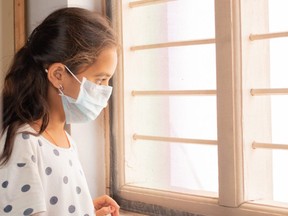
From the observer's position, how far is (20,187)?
3.44ft

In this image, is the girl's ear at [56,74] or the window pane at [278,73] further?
Result: the window pane at [278,73]

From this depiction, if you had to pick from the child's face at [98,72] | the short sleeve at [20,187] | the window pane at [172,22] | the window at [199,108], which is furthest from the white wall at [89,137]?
the short sleeve at [20,187]

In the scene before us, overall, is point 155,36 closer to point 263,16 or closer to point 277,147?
point 263,16

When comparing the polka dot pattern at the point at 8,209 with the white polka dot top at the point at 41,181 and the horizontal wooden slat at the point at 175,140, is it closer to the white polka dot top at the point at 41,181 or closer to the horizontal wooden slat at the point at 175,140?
the white polka dot top at the point at 41,181

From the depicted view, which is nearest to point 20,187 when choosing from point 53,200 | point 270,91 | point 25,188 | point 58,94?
point 25,188

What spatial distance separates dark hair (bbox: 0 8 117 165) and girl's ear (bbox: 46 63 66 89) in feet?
0.05

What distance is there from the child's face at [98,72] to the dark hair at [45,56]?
0.02 meters

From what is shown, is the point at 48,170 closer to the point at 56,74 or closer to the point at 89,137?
the point at 56,74

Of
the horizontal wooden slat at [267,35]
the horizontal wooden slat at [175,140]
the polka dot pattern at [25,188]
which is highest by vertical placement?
the horizontal wooden slat at [267,35]

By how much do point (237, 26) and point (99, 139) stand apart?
2.09 ft

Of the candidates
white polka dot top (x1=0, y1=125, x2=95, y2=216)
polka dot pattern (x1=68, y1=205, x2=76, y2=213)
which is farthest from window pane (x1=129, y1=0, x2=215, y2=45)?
polka dot pattern (x1=68, y1=205, x2=76, y2=213)

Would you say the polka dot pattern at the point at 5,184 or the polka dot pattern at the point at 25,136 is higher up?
the polka dot pattern at the point at 25,136

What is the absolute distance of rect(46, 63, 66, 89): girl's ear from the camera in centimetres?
118

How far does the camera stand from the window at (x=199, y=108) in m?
1.33
